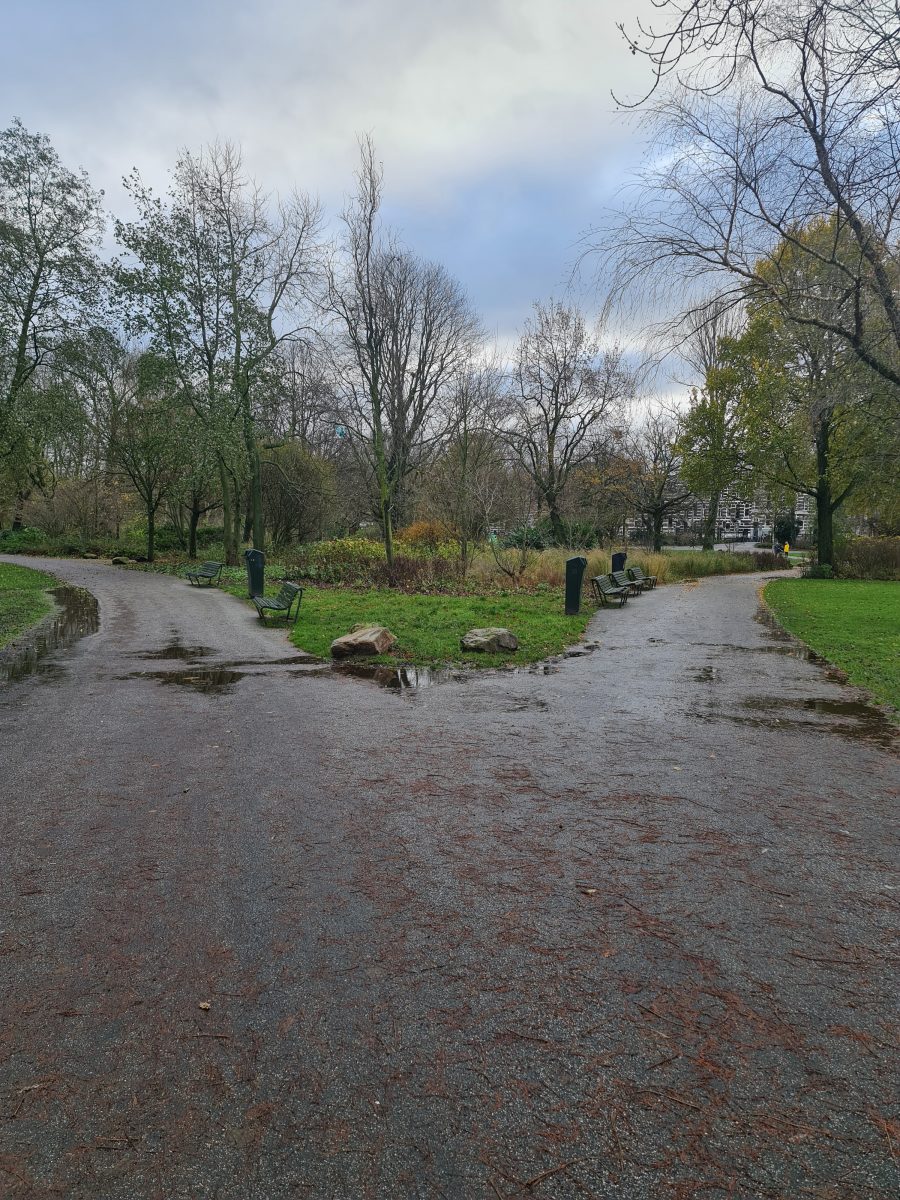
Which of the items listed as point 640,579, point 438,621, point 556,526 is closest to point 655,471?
point 556,526

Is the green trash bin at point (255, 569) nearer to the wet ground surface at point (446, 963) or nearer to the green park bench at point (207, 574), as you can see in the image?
the green park bench at point (207, 574)

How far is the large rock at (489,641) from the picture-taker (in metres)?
9.94

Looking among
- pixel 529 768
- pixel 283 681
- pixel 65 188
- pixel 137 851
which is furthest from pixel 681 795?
pixel 65 188

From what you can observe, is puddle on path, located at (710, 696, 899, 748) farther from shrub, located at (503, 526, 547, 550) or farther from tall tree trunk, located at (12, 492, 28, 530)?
tall tree trunk, located at (12, 492, 28, 530)

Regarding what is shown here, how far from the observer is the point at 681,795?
15.4ft

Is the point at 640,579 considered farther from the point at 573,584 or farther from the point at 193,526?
the point at 193,526

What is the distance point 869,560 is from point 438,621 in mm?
22180

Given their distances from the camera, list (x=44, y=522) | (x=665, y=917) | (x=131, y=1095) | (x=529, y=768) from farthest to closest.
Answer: (x=44, y=522) < (x=529, y=768) < (x=665, y=917) < (x=131, y=1095)

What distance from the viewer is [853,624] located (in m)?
13.5

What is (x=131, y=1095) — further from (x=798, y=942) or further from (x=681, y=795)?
(x=681, y=795)

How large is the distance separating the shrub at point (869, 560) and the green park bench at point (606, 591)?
14.1m

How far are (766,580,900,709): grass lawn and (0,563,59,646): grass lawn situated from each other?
1256 cm

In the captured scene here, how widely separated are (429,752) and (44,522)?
3580 centimetres

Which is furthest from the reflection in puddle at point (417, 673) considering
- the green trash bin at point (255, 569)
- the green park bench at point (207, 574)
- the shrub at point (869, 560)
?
the shrub at point (869, 560)
